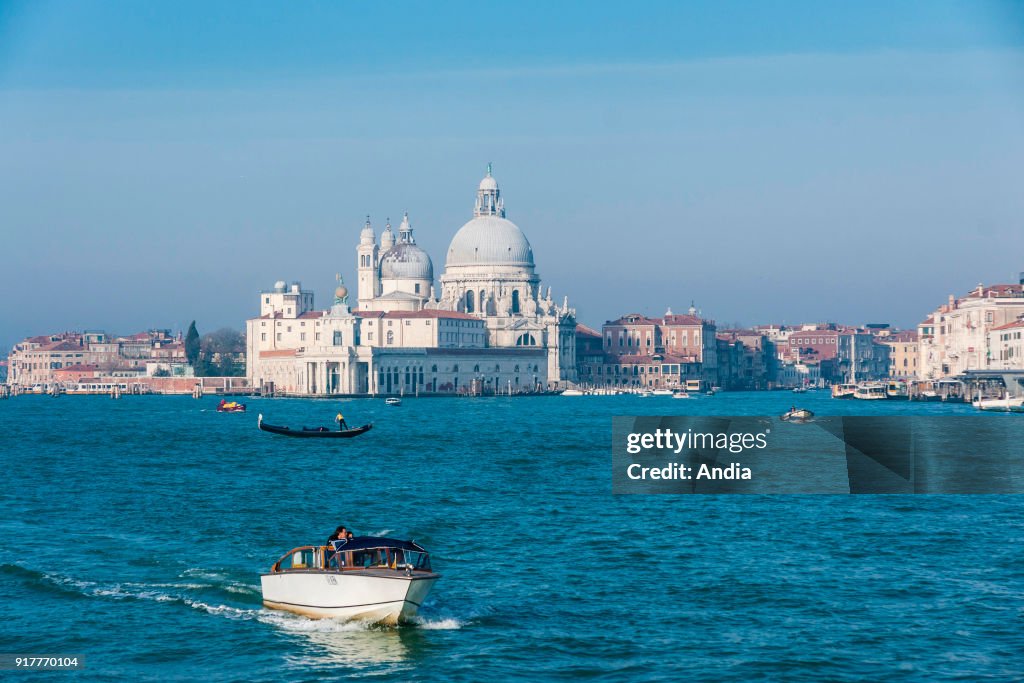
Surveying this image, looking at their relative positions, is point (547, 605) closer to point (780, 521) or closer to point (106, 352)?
point (780, 521)

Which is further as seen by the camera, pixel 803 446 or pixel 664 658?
pixel 803 446

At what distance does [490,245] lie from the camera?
133625 mm

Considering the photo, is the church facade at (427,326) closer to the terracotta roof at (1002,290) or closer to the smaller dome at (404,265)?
the smaller dome at (404,265)

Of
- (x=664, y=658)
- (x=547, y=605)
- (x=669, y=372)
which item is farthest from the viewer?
(x=669, y=372)

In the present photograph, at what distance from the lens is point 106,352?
160000mm

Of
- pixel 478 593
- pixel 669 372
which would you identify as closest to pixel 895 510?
pixel 478 593

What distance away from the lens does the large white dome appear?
134 meters

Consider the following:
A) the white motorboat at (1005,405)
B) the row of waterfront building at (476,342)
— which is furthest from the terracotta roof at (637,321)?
the white motorboat at (1005,405)

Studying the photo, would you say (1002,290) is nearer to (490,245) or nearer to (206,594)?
(490,245)

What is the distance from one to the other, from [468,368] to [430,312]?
5.11 metres

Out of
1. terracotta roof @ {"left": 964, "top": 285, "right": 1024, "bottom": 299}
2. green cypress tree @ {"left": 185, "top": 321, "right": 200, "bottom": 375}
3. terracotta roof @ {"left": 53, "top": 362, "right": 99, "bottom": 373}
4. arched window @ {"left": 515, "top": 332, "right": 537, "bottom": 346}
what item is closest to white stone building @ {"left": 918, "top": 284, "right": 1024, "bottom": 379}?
terracotta roof @ {"left": 964, "top": 285, "right": 1024, "bottom": 299}

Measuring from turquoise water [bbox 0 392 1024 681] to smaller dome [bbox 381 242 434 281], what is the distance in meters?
96.5

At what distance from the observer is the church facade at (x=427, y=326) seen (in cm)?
11388

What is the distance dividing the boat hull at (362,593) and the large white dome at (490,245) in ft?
378
